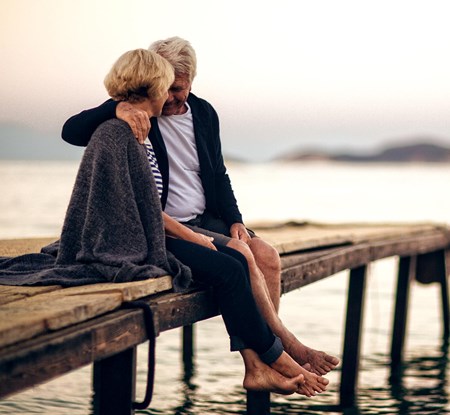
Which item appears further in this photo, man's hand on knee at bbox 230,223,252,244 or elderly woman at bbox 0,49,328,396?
man's hand on knee at bbox 230,223,252,244

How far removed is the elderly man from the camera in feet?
14.7

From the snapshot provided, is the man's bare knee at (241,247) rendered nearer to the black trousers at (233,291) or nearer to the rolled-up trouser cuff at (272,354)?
the black trousers at (233,291)

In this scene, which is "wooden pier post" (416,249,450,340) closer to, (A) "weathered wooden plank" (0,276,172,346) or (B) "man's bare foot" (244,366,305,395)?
(B) "man's bare foot" (244,366,305,395)

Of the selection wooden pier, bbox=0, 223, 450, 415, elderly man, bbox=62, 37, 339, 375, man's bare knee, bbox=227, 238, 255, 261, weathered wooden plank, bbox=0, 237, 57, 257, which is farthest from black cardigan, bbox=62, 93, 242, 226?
weathered wooden plank, bbox=0, 237, 57, 257

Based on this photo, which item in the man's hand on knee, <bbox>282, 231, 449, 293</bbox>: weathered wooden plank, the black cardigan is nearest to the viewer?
the black cardigan

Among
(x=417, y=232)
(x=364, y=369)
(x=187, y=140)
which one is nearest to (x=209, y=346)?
(x=364, y=369)

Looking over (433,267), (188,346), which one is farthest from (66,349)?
(433,267)

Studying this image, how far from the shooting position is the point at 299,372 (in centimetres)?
445

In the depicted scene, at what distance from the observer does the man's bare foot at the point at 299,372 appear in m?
4.42

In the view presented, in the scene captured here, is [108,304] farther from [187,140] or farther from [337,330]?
[337,330]

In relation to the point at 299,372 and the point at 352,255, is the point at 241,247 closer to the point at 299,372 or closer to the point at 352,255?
the point at 299,372

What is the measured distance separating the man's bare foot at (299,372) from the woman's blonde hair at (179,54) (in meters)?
1.36

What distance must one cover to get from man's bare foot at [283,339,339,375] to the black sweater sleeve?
131 centimetres

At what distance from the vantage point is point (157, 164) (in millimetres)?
A: 4707
